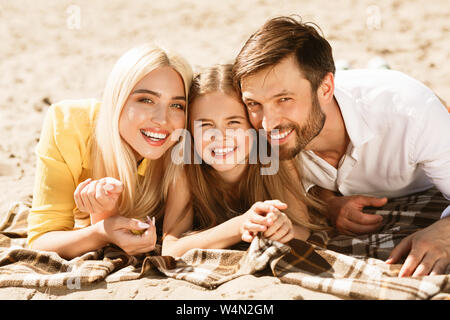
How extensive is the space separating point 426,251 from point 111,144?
61.1 inches

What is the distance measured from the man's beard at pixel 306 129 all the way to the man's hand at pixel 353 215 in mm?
408

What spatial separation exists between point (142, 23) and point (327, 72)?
5099 mm

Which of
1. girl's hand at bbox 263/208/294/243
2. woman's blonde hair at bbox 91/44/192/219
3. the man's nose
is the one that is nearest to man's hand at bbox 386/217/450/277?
girl's hand at bbox 263/208/294/243

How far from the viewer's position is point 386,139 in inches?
98.7

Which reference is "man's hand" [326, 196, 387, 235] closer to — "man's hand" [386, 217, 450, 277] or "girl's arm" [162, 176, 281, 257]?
"man's hand" [386, 217, 450, 277]

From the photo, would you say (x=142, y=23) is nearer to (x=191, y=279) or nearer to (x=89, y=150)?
(x=89, y=150)

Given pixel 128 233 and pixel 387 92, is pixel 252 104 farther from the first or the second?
pixel 128 233

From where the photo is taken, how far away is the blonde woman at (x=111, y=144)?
234cm

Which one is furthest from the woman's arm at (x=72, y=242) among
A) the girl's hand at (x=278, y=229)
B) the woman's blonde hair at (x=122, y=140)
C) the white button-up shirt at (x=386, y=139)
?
the white button-up shirt at (x=386, y=139)

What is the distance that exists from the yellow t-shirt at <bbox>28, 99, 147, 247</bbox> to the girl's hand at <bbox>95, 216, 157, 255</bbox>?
28 centimetres

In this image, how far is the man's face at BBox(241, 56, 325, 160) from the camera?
2.31 m

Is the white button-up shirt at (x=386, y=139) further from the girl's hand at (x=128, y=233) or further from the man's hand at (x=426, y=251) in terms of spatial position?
the girl's hand at (x=128, y=233)

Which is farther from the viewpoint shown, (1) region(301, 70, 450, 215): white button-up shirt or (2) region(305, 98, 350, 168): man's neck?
(2) region(305, 98, 350, 168): man's neck
